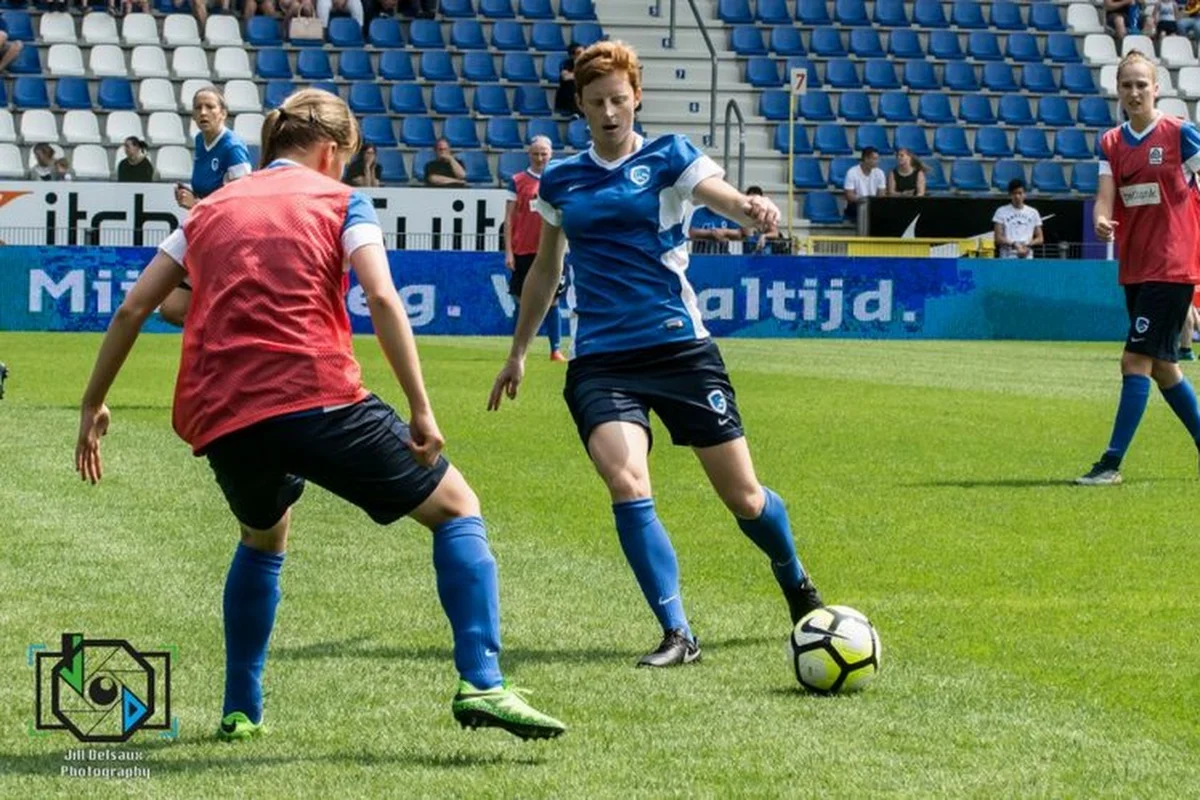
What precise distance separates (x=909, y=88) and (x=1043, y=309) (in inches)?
277

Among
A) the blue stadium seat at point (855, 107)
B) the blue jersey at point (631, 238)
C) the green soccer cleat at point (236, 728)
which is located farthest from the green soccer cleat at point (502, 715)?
the blue stadium seat at point (855, 107)

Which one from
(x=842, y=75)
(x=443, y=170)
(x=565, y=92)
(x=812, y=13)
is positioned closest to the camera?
(x=443, y=170)

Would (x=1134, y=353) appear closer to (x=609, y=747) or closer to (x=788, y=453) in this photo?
(x=788, y=453)

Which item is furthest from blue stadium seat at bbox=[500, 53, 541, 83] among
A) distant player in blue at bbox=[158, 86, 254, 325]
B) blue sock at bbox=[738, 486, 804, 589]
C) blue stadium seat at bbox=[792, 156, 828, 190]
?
blue sock at bbox=[738, 486, 804, 589]

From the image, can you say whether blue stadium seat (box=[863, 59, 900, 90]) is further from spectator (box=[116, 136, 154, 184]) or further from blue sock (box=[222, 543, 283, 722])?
blue sock (box=[222, 543, 283, 722])

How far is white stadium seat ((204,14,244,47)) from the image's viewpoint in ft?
112

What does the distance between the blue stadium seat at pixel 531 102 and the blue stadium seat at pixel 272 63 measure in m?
3.42

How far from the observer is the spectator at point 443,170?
30.6 m

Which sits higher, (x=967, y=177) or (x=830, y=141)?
(x=830, y=141)

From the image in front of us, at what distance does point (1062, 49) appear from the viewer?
125ft

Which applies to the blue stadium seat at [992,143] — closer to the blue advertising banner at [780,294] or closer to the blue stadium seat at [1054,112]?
the blue stadium seat at [1054,112]

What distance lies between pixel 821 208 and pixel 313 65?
25.5 ft

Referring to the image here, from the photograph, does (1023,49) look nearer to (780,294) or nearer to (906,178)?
(906,178)

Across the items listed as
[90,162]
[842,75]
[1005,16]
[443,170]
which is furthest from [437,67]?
[1005,16]
